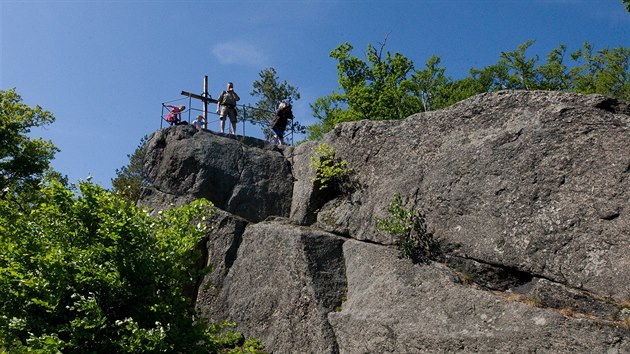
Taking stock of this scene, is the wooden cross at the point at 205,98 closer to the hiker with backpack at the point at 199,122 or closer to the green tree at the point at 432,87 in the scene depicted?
the hiker with backpack at the point at 199,122

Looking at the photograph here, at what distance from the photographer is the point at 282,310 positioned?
13016 mm

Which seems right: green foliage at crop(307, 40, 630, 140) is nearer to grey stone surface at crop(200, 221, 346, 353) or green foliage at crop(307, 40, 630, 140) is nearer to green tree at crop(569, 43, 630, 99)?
green tree at crop(569, 43, 630, 99)

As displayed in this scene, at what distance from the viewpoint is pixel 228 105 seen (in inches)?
837

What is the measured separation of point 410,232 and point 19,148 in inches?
952

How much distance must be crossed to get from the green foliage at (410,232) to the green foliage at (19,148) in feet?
67.7

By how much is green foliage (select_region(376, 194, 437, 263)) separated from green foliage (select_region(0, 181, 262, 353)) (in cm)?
421

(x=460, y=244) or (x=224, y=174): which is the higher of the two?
(x=224, y=174)

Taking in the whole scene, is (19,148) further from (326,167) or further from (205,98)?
(326,167)

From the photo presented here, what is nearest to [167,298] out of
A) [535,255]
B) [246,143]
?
[535,255]

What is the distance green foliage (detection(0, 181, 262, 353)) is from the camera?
29.8ft

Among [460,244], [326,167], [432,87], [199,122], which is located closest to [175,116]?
[199,122]

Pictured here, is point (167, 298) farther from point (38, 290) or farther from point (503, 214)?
point (503, 214)

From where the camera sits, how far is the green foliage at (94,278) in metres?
9.07

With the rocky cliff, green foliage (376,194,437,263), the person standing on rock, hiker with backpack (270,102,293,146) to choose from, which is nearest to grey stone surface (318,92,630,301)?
the rocky cliff
